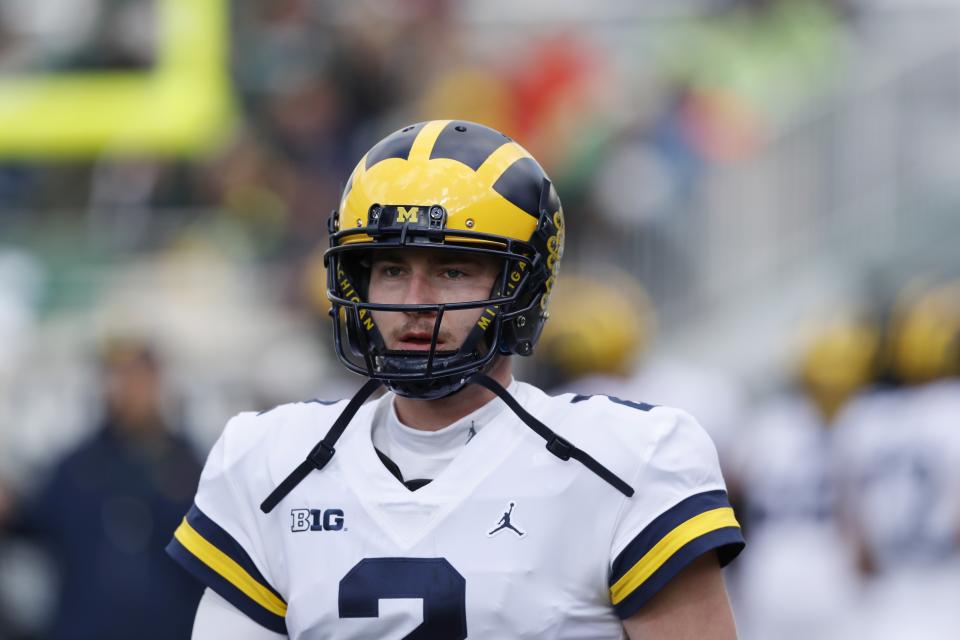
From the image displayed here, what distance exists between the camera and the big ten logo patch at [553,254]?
3.04 metres

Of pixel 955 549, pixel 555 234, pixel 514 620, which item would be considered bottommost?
pixel 955 549

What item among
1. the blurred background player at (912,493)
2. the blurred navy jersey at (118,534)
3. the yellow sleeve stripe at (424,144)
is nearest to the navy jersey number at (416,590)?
the yellow sleeve stripe at (424,144)

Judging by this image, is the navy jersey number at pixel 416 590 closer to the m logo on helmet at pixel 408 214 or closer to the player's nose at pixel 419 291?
the player's nose at pixel 419 291

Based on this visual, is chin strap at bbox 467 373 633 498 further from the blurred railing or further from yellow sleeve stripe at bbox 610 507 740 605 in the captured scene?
the blurred railing

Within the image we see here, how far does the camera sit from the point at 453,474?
2.91 meters

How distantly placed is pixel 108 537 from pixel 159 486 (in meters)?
0.27

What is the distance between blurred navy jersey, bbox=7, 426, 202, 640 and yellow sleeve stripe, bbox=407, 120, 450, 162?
146 inches

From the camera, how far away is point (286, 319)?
9.88 meters

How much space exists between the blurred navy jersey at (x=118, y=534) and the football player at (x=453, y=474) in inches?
136

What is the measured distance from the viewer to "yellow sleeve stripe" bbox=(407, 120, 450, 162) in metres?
2.98

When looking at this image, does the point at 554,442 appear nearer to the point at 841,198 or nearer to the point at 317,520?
the point at 317,520

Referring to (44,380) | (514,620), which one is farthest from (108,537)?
(514,620)

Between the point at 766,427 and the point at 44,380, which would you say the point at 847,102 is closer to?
the point at 766,427

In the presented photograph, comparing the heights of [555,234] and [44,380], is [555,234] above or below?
above
